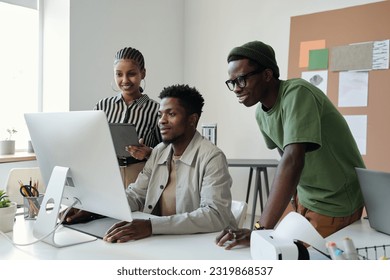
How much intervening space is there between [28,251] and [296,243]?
30.0 inches

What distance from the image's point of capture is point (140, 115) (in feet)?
6.73

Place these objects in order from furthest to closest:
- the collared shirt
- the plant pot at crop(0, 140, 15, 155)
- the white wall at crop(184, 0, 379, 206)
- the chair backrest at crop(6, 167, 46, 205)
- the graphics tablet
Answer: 1. the white wall at crop(184, 0, 379, 206)
2. the plant pot at crop(0, 140, 15, 155)
3. the chair backrest at crop(6, 167, 46, 205)
4. the graphics tablet
5. the collared shirt

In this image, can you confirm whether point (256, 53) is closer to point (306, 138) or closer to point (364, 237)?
point (306, 138)

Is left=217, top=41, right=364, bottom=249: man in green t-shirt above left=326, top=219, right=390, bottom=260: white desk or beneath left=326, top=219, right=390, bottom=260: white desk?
above

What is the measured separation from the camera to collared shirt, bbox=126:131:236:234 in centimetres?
127

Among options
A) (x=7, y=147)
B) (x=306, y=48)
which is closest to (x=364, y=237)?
(x=306, y=48)

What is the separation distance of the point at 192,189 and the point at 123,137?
0.47 meters

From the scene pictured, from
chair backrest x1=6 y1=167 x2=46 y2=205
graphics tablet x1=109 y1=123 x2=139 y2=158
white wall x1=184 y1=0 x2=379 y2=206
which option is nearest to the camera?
graphics tablet x1=109 y1=123 x2=139 y2=158

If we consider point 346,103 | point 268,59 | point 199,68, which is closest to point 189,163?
point 268,59

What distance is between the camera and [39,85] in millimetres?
3355

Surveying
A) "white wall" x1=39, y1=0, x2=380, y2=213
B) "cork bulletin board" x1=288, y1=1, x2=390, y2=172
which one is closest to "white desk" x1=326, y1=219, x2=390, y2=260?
"cork bulletin board" x1=288, y1=1, x2=390, y2=172

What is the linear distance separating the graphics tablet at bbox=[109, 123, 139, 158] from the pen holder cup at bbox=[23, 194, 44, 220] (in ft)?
1.37

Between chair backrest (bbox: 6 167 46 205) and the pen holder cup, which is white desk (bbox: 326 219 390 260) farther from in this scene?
chair backrest (bbox: 6 167 46 205)
